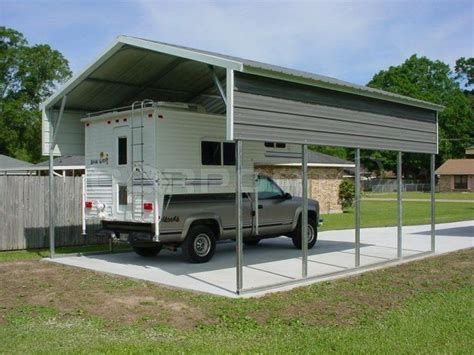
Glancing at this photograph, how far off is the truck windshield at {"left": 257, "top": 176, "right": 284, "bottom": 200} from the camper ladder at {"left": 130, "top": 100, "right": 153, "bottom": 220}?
2.97 metres

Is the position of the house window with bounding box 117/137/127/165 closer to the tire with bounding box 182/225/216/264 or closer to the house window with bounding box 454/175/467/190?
the tire with bounding box 182/225/216/264

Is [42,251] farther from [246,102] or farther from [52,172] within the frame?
[246,102]

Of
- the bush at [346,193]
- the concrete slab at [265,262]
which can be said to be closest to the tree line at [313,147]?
the bush at [346,193]

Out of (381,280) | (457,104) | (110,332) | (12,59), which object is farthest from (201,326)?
(457,104)

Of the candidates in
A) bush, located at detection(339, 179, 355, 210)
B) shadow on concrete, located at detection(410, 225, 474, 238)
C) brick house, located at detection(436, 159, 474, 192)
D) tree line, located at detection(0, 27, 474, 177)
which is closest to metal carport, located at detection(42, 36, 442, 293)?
shadow on concrete, located at detection(410, 225, 474, 238)

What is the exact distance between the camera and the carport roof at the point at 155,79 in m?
9.77

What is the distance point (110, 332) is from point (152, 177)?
4538 mm

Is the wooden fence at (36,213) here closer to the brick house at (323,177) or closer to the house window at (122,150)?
the house window at (122,150)

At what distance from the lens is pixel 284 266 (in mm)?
11500

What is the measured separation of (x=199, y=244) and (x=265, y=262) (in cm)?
143

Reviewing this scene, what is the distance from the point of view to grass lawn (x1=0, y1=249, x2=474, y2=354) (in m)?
6.20

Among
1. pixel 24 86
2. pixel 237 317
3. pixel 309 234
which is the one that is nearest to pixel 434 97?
pixel 24 86

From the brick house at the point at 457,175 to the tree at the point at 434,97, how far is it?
3093mm

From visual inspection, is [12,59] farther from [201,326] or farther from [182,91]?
[201,326]
